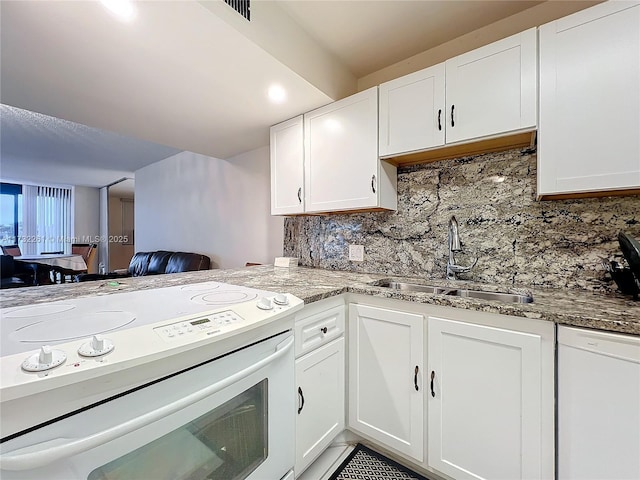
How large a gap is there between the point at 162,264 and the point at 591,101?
4.42m

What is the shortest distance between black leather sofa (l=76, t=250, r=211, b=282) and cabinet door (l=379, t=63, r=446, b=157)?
2778 mm

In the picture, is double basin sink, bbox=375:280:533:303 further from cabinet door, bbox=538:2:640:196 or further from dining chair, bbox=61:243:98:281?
dining chair, bbox=61:243:98:281

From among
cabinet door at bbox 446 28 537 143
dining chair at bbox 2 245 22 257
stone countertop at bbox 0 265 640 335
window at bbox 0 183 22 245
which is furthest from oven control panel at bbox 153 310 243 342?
window at bbox 0 183 22 245

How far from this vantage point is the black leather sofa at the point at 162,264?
11.2ft

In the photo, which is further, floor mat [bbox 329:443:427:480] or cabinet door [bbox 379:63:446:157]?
cabinet door [bbox 379:63:446:157]

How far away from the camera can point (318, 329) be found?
1.37m

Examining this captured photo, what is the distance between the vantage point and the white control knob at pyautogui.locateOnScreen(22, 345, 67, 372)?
1.81ft

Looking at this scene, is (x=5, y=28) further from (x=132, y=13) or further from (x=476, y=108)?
(x=476, y=108)

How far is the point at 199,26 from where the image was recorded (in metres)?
1.20

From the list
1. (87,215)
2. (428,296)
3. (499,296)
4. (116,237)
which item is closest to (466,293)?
(499,296)

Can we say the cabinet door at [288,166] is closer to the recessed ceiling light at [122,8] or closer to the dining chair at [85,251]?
the recessed ceiling light at [122,8]

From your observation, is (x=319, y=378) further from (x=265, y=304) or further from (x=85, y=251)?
(x=85, y=251)

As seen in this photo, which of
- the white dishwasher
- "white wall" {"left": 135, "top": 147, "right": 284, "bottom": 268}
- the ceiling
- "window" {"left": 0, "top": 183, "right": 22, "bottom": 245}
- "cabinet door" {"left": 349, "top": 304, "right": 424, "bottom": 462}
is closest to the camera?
the white dishwasher

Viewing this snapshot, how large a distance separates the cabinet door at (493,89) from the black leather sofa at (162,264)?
3.15 metres
